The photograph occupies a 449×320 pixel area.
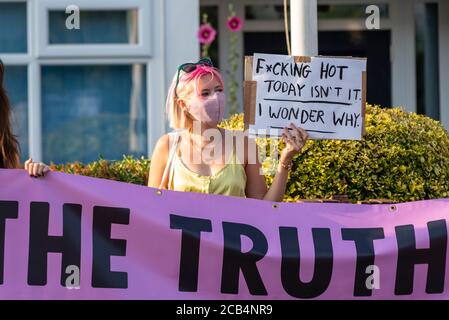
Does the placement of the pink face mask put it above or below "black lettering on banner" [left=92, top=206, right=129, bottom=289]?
above

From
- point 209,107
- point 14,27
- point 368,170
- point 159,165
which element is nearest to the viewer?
point 209,107

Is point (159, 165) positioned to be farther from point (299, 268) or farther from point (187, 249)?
point (299, 268)

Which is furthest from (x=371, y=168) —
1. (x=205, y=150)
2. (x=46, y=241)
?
(x=46, y=241)

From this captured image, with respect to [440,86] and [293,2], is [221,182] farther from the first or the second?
[440,86]

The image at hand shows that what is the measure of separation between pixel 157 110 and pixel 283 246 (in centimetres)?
459

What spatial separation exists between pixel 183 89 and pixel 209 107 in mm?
182

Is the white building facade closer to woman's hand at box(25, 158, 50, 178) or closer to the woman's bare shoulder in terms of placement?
the woman's bare shoulder

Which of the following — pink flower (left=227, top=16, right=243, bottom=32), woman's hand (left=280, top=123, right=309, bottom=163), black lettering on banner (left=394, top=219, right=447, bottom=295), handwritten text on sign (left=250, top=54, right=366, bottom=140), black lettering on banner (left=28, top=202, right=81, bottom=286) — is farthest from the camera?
pink flower (left=227, top=16, right=243, bottom=32)

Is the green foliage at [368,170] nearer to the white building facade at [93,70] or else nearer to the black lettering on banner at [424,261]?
the black lettering on banner at [424,261]

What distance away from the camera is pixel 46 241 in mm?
5387

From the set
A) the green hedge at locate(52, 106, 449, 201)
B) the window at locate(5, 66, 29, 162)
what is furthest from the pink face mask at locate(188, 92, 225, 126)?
the window at locate(5, 66, 29, 162)

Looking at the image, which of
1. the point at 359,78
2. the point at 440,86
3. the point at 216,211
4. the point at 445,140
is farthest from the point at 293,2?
the point at 440,86

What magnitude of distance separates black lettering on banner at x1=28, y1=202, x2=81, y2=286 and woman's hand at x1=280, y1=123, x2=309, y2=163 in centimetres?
104

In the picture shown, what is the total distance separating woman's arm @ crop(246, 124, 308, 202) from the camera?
5602mm
